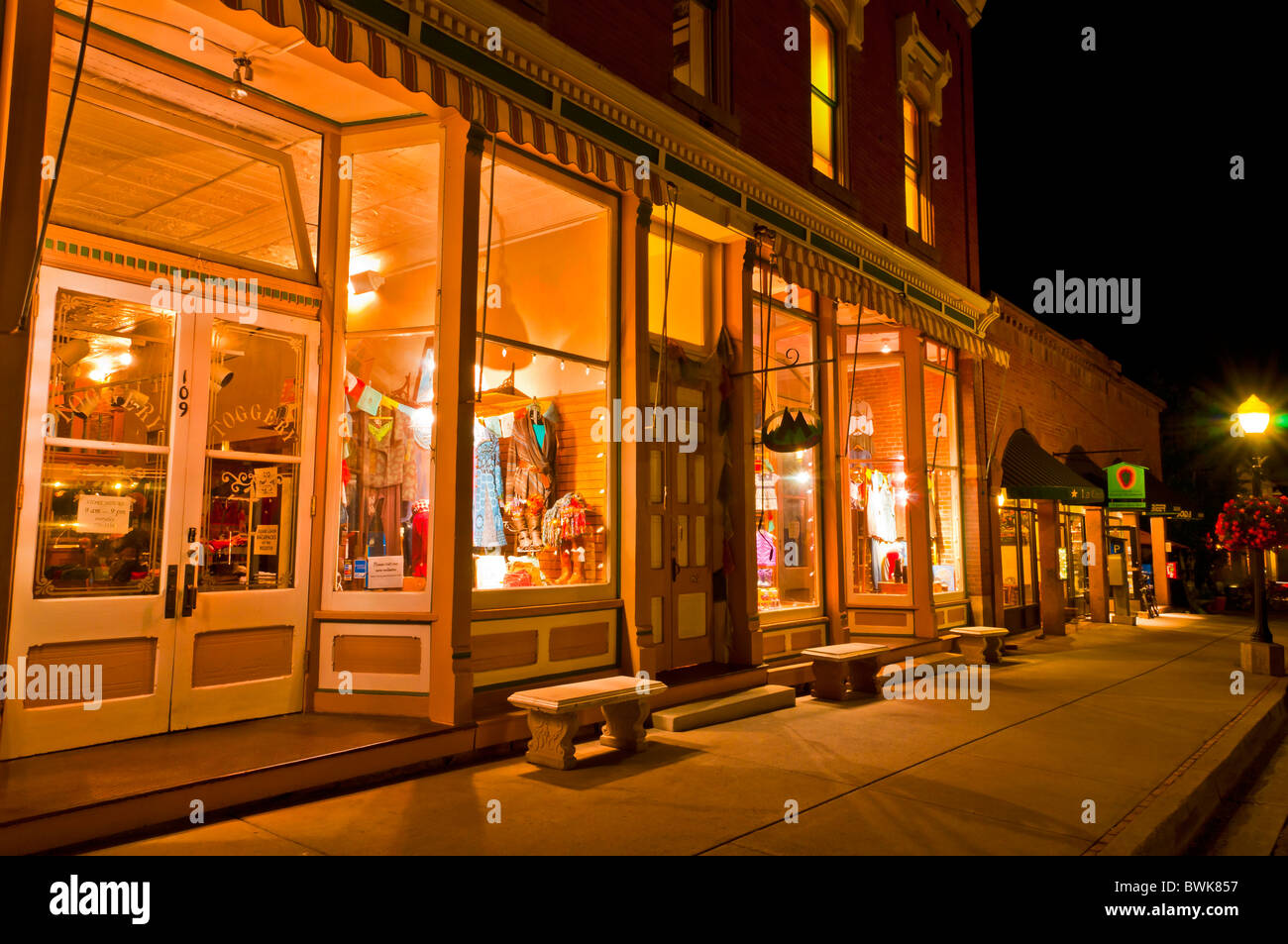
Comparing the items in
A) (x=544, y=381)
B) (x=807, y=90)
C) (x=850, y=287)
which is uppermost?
(x=807, y=90)

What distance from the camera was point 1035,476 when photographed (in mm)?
15812

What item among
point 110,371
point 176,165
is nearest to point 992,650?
point 110,371

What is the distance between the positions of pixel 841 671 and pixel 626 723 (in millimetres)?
3460

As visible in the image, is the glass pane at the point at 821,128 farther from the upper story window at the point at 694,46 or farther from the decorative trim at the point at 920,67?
the decorative trim at the point at 920,67

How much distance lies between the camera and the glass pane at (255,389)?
6500mm

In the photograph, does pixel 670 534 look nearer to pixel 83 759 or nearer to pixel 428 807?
pixel 428 807

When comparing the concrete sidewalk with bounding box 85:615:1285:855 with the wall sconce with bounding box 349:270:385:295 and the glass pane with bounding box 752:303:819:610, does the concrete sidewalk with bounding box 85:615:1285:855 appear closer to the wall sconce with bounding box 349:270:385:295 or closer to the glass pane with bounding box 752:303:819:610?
the glass pane with bounding box 752:303:819:610

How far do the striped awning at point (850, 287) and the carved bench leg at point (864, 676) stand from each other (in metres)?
4.35

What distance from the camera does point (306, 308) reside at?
697cm

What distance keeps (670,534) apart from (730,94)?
498 cm

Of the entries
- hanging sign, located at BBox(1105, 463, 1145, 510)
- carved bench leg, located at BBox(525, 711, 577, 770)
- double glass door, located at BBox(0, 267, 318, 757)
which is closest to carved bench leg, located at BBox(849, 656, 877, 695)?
carved bench leg, located at BBox(525, 711, 577, 770)

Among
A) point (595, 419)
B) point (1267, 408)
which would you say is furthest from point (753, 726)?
point (1267, 408)

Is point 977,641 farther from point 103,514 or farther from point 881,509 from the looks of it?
point 103,514

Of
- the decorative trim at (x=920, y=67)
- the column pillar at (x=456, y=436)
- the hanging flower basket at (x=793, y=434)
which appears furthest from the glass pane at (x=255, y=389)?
the decorative trim at (x=920, y=67)
